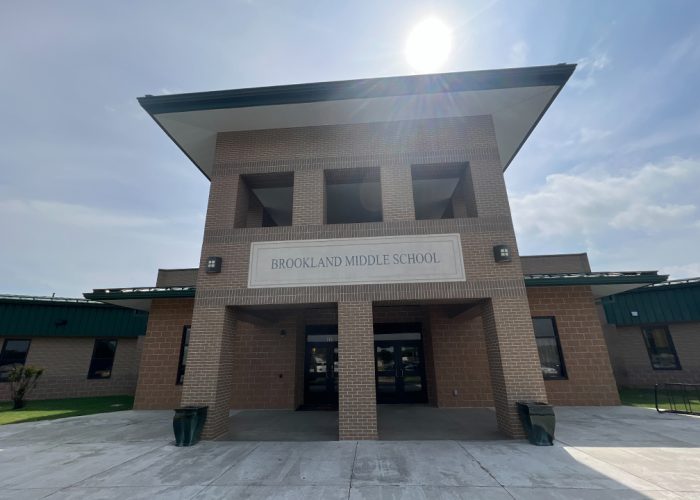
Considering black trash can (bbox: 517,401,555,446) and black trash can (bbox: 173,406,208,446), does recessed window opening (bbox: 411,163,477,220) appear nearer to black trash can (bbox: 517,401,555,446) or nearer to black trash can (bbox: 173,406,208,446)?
black trash can (bbox: 517,401,555,446)

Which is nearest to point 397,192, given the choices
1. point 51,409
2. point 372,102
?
point 372,102

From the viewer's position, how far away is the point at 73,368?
16.6m

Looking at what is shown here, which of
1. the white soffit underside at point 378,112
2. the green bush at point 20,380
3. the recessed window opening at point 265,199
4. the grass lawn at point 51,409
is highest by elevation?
the white soffit underside at point 378,112

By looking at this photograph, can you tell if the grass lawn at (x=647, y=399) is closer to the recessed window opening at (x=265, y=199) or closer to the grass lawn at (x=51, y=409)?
the recessed window opening at (x=265, y=199)

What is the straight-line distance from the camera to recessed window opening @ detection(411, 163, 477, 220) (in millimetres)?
9641

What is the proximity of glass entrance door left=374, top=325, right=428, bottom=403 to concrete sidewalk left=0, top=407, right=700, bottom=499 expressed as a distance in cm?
563

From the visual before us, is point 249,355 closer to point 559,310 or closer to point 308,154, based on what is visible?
point 308,154

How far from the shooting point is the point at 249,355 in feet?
41.1

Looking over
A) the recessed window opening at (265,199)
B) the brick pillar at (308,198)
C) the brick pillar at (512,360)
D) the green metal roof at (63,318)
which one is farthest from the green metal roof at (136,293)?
the brick pillar at (512,360)

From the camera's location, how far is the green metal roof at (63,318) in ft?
52.6

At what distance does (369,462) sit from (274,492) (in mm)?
2007

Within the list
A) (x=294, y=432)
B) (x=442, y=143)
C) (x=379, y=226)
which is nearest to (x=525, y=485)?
(x=294, y=432)

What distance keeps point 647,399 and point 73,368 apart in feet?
92.2

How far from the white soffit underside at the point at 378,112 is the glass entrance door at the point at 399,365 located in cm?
868
